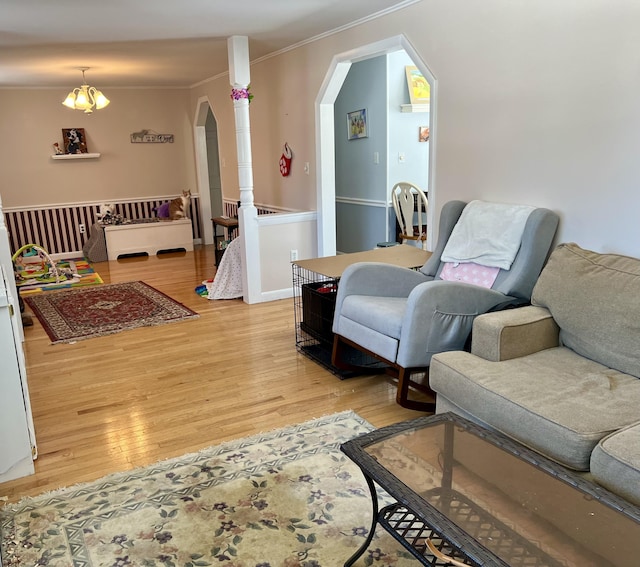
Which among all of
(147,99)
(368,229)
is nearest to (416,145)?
(368,229)

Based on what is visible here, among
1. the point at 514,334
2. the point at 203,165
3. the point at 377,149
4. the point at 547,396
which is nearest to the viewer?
the point at 547,396

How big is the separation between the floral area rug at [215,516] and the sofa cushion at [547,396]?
560mm

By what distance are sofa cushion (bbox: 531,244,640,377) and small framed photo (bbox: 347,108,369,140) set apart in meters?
3.83

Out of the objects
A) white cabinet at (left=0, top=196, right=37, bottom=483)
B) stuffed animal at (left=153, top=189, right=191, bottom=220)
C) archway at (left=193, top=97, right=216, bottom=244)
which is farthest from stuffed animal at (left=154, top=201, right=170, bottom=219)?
white cabinet at (left=0, top=196, right=37, bottom=483)

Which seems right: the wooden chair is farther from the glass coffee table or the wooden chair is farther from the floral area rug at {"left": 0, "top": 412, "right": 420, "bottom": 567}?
the glass coffee table

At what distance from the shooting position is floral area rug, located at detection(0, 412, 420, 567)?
192 centimetres

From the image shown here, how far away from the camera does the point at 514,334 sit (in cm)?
242

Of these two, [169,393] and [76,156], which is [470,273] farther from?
[76,156]

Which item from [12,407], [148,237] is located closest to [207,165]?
[148,237]

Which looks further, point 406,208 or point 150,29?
point 406,208

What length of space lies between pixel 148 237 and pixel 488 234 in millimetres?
5632

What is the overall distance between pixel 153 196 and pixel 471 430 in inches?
294

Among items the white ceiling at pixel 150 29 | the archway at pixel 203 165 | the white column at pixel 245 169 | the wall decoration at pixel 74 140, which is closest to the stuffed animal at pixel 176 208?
the archway at pixel 203 165

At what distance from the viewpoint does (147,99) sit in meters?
8.17
